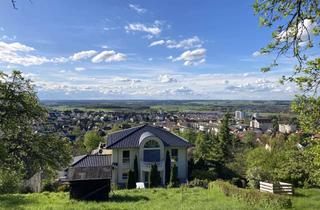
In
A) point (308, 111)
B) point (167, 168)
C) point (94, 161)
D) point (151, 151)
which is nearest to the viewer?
point (308, 111)

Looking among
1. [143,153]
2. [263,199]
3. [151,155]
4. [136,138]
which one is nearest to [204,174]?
[151,155]

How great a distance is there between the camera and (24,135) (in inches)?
569

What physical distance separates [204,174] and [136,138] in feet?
29.2

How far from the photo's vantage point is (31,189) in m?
31.0

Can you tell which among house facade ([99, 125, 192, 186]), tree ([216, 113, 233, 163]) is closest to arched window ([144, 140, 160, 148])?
house facade ([99, 125, 192, 186])

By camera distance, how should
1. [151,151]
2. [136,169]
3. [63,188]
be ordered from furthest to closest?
[151,151]
[136,169]
[63,188]

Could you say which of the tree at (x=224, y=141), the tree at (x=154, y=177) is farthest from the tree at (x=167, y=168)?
the tree at (x=224, y=141)

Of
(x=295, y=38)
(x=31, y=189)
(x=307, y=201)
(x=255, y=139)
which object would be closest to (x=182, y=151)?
(x=31, y=189)

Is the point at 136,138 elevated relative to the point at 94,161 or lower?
elevated

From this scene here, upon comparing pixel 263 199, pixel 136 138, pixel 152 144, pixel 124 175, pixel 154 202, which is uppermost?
pixel 136 138

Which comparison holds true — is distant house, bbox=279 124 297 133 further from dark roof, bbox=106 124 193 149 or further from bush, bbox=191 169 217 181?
dark roof, bbox=106 124 193 149

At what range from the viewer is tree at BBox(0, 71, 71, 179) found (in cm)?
1373

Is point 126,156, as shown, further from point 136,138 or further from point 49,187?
point 49,187

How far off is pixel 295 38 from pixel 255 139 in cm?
9037
